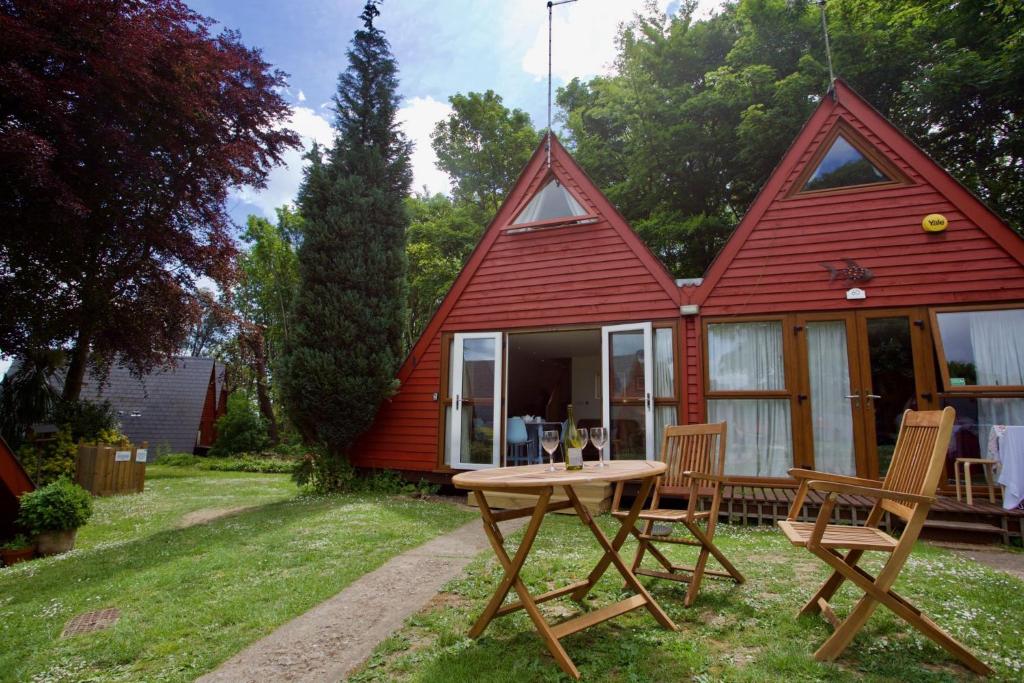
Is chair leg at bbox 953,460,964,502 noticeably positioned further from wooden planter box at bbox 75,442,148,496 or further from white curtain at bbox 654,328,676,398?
wooden planter box at bbox 75,442,148,496

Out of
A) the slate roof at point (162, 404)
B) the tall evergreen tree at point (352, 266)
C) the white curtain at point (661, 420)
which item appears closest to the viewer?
the white curtain at point (661, 420)

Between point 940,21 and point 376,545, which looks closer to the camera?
point 376,545

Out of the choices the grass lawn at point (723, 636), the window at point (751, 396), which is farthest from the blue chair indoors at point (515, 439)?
the grass lawn at point (723, 636)

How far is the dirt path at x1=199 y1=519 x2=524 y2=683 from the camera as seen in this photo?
2.69 metres

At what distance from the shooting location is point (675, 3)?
61.5 feet

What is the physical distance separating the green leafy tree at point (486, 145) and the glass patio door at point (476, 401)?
12.9 metres

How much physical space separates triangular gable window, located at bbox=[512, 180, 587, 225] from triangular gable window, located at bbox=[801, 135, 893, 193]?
3.12m

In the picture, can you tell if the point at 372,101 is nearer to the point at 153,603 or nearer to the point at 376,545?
the point at 376,545

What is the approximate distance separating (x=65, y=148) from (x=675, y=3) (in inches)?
724

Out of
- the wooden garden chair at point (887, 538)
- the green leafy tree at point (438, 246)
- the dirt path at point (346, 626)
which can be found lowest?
the dirt path at point (346, 626)

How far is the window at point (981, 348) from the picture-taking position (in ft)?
19.3

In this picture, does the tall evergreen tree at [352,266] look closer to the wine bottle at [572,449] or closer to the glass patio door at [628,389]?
the glass patio door at [628,389]

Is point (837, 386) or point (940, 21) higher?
point (940, 21)

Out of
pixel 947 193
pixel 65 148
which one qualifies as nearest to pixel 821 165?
pixel 947 193
